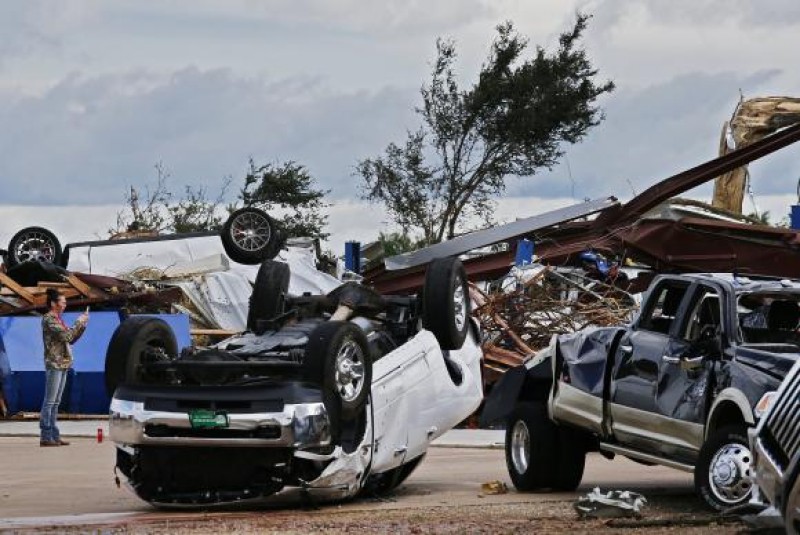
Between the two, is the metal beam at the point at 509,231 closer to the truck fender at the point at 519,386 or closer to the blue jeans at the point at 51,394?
the blue jeans at the point at 51,394

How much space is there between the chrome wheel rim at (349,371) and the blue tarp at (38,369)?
499 inches

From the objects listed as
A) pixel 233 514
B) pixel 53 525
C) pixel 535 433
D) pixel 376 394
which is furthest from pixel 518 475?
pixel 53 525

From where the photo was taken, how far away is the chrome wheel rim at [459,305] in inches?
552

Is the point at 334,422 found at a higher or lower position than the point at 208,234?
lower

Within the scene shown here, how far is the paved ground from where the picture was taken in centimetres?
1125

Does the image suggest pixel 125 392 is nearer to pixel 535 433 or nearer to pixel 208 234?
pixel 535 433

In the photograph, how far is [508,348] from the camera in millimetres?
24516

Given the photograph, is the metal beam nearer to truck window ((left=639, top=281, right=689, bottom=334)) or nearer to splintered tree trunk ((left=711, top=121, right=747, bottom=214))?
splintered tree trunk ((left=711, top=121, right=747, bottom=214))

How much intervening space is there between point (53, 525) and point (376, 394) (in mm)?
2676

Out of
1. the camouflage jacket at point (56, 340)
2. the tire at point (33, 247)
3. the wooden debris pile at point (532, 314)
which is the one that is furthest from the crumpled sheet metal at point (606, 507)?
the tire at point (33, 247)

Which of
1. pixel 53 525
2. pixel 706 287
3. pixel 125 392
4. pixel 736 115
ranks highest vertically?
pixel 736 115

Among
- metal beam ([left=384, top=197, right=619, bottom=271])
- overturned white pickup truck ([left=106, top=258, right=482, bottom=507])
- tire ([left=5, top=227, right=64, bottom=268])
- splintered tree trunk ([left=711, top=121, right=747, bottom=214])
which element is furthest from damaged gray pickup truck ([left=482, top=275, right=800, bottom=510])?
splintered tree trunk ([left=711, top=121, right=747, bottom=214])

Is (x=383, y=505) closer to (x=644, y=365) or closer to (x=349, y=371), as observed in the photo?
(x=349, y=371)

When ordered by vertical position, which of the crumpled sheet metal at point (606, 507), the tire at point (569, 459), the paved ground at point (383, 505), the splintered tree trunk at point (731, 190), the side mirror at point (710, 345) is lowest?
the paved ground at point (383, 505)
